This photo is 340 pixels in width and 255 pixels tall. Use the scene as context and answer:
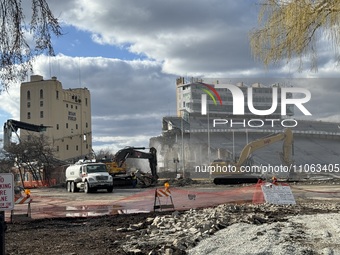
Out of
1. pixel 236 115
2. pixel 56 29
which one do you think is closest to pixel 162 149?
pixel 236 115

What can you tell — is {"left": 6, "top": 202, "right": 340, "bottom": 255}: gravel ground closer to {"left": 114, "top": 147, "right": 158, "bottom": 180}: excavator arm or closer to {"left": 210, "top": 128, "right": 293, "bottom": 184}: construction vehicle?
{"left": 114, "top": 147, "right": 158, "bottom": 180}: excavator arm

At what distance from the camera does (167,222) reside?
11984 mm

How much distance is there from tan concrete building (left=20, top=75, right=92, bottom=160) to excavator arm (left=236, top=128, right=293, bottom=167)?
4761 centimetres

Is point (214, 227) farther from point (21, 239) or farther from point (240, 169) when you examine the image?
point (240, 169)

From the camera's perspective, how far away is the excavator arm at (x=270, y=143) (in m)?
50.1

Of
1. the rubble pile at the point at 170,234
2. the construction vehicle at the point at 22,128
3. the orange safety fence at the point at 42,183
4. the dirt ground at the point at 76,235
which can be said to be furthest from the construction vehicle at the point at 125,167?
the rubble pile at the point at 170,234

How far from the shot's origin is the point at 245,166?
165 feet

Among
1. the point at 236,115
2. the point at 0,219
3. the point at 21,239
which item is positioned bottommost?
the point at 21,239

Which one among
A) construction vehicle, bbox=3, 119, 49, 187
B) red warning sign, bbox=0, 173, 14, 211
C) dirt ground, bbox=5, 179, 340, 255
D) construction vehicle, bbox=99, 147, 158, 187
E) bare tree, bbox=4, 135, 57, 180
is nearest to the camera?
red warning sign, bbox=0, 173, 14, 211

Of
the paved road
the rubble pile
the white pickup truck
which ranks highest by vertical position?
the white pickup truck

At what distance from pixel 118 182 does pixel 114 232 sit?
29.4m

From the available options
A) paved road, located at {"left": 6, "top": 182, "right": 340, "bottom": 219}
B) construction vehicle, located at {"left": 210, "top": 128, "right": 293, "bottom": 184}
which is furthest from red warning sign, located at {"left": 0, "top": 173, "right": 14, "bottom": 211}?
construction vehicle, located at {"left": 210, "top": 128, "right": 293, "bottom": 184}

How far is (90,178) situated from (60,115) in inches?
2554

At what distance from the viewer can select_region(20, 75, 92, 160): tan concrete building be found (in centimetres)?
9250
